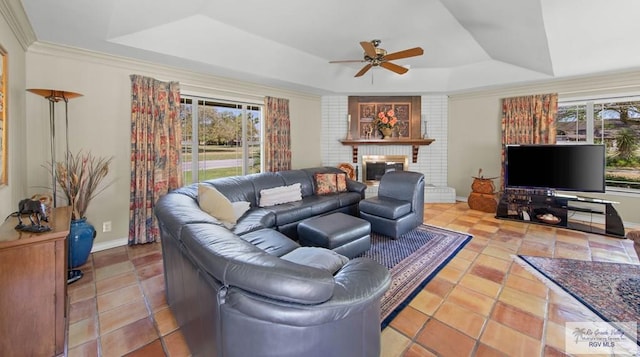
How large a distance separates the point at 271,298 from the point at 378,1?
125 inches

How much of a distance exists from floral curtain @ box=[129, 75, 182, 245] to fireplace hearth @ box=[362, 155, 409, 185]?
3.97 m

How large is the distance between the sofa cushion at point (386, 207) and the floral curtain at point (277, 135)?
6.71ft

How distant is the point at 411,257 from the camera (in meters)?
3.04

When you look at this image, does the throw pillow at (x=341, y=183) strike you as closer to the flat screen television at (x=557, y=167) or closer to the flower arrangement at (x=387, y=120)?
the flower arrangement at (x=387, y=120)

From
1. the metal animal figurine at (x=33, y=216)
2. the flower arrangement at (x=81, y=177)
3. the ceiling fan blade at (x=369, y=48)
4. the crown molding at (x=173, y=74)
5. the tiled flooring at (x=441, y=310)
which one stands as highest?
the ceiling fan blade at (x=369, y=48)

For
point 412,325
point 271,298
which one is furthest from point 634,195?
point 271,298

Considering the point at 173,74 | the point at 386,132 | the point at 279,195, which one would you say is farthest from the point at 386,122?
the point at 173,74

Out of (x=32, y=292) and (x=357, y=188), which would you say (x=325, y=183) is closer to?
(x=357, y=188)

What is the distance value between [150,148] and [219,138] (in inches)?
47.3

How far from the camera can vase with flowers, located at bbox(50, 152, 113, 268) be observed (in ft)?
9.10

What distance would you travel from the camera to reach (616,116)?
14.0 ft

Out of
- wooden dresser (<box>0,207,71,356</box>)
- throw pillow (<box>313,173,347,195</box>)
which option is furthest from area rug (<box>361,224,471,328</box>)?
wooden dresser (<box>0,207,71,356</box>)

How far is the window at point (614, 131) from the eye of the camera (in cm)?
416


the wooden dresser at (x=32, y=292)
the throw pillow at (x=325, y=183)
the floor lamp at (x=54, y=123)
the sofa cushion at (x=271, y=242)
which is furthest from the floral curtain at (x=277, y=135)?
the wooden dresser at (x=32, y=292)
